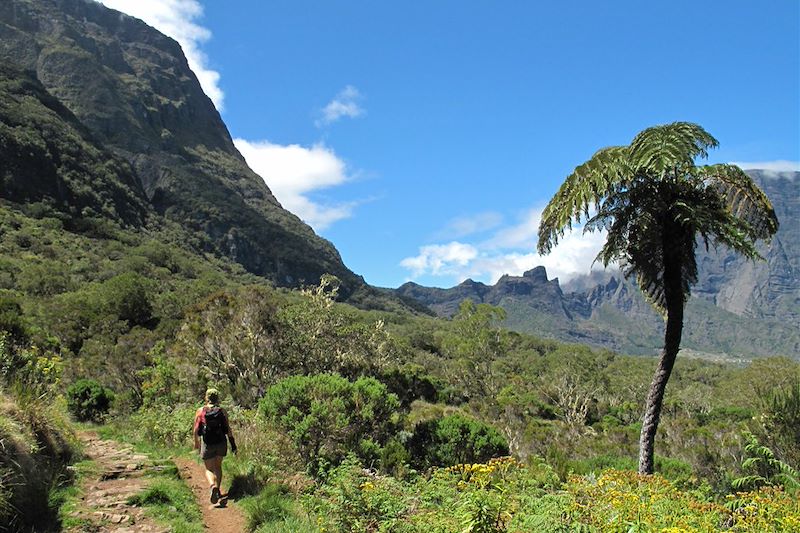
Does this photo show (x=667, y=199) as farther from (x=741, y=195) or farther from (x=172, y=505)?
(x=172, y=505)

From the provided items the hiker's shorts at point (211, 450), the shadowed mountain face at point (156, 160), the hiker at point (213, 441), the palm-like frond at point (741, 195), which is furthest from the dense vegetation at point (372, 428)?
the shadowed mountain face at point (156, 160)

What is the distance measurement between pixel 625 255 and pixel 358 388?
18.9 feet

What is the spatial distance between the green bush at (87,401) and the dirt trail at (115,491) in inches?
274

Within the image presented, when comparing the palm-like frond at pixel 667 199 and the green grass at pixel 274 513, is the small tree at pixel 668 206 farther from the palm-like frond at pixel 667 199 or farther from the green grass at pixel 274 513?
the green grass at pixel 274 513

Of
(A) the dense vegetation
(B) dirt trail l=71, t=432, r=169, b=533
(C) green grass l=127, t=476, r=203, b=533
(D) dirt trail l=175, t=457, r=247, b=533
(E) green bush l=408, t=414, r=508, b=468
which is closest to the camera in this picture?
(A) the dense vegetation

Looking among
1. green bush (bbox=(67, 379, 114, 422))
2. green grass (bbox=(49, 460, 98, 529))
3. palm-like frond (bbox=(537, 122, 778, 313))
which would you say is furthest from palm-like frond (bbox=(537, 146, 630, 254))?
green bush (bbox=(67, 379, 114, 422))

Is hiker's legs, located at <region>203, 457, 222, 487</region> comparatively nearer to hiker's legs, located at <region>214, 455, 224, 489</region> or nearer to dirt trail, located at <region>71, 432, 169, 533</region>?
hiker's legs, located at <region>214, 455, 224, 489</region>

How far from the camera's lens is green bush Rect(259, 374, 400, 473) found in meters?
9.27

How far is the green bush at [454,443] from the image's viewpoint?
10.9 metres

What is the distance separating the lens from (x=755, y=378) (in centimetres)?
2450

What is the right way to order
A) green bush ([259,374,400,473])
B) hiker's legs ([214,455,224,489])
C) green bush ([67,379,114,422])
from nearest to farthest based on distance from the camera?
hiker's legs ([214,455,224,489])
green bush ([259,374,400,473])
green bush ([67,379,114,422])

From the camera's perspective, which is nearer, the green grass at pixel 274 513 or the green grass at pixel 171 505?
the green grass at pixel 274 513

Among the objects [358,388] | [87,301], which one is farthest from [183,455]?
[87,301]

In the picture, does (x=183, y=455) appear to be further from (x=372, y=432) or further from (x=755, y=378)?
(x=755, y=378)
